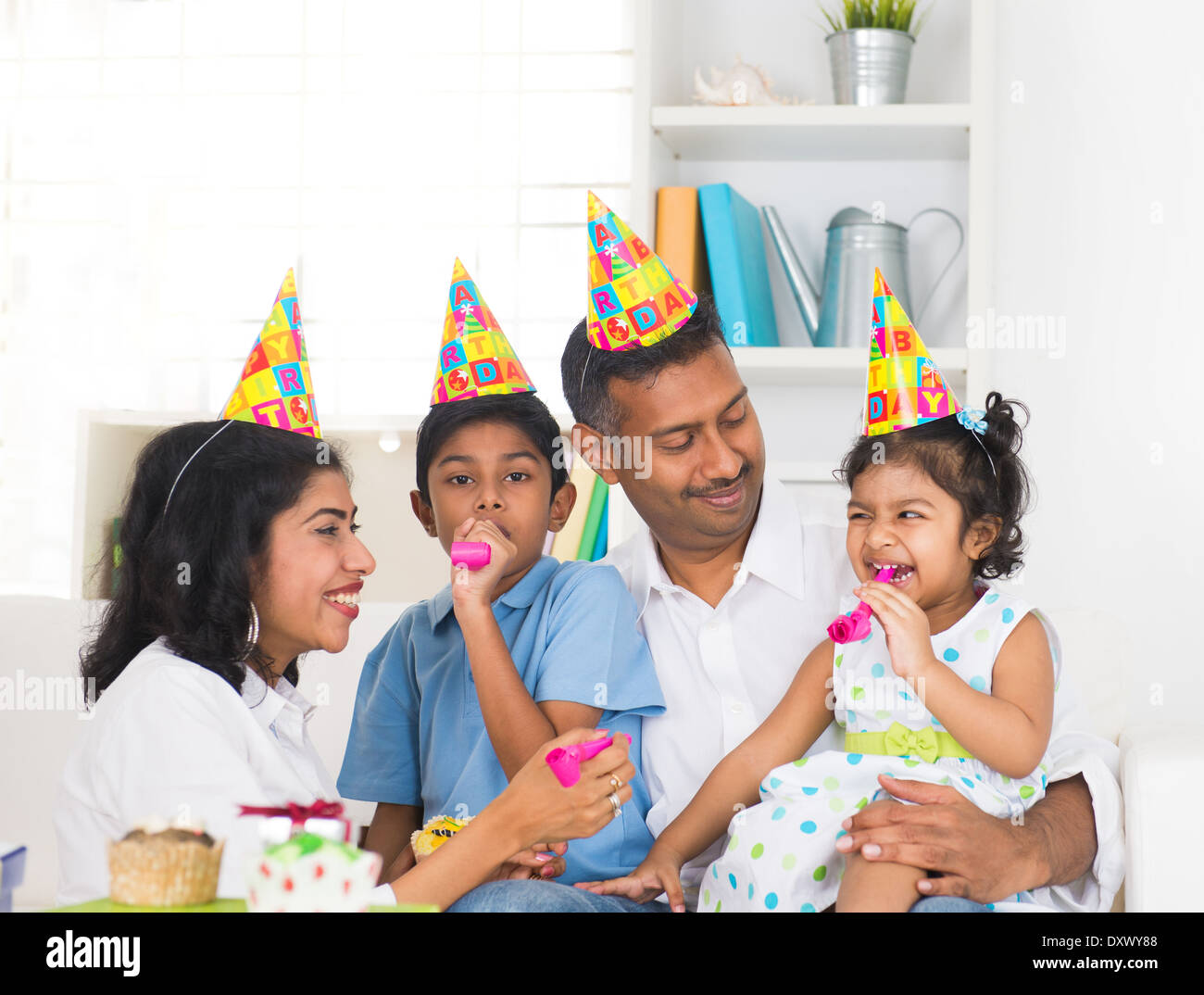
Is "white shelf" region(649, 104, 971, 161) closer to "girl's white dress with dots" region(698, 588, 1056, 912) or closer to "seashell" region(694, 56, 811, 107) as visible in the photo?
"seashell" region(694, 56, 811, 107)

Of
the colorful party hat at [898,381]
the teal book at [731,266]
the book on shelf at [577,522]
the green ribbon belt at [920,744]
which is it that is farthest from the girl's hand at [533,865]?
the teal book at [731,266]

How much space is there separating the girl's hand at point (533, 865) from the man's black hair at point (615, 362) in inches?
21.1

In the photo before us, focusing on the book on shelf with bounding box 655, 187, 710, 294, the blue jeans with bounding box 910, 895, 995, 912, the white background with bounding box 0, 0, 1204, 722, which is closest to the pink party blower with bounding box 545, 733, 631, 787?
the blue jeans with bounding box 910, 895, 995, 912

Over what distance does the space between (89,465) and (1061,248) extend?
1.94 metres

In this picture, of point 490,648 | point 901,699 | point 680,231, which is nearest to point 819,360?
point 680,231

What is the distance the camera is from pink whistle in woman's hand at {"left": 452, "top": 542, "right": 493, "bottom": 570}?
4.46 ft

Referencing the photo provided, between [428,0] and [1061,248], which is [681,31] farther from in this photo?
[1061,248]

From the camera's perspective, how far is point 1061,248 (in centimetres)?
237

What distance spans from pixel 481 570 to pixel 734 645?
363 mm

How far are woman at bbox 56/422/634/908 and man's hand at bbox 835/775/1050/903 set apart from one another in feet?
0.81

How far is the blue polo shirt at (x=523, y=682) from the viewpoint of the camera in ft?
4.55

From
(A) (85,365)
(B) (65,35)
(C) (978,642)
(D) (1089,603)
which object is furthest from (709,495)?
(B) (65,35)

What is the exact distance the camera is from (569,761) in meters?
1.14

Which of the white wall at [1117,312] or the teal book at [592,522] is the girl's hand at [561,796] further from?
the white wall at [1117,312]
